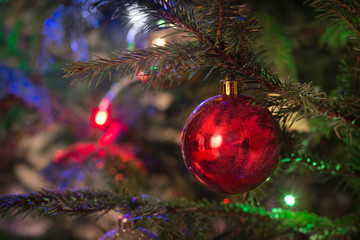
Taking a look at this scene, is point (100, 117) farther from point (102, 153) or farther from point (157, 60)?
point (157, 60)

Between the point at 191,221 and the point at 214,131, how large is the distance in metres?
0.20

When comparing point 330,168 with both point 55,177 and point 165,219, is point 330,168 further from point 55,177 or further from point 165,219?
point 55,177

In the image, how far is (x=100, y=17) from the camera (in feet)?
2.58

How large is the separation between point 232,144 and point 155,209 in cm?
17

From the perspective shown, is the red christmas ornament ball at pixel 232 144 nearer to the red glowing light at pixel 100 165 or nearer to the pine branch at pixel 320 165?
the pine branch at pixel 320 165

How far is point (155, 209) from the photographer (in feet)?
1.43

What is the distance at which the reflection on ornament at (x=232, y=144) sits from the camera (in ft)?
1.13

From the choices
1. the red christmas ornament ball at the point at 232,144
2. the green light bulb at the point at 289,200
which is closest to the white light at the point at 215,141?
the red christmas ornament ball at the point at 232,144

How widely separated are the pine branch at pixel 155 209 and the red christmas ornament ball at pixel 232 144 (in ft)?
0.42

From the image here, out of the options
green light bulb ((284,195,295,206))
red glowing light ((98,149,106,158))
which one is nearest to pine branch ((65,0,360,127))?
green light bulb ((284,195,295,206))

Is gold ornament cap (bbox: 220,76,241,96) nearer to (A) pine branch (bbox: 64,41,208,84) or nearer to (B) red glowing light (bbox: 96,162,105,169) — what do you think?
(A) pine branch (bbox: 64,41,208,84)

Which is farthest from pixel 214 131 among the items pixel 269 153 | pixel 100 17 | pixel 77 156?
pixel 77 156

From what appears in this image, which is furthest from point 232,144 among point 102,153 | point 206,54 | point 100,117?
point 100,117

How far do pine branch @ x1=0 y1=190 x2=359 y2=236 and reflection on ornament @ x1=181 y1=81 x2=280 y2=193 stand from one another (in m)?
0.13
